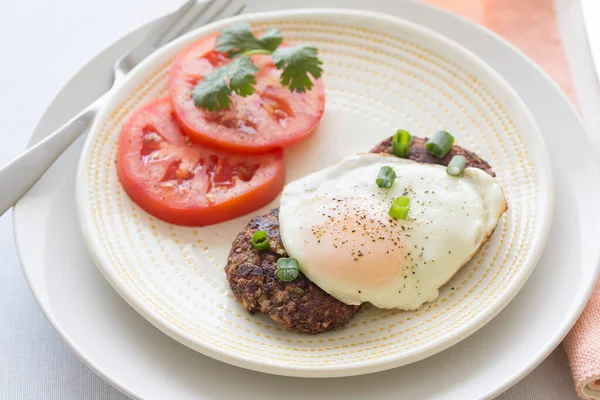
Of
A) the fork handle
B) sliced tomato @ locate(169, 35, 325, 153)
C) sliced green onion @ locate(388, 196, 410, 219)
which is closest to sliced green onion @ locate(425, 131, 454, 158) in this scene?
sliced green onion @ locate(388, 196, 410, 219)

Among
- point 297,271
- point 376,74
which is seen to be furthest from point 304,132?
point 297,271

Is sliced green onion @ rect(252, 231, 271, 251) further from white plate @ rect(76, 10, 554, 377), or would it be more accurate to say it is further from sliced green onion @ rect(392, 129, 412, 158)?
sliced green onion @ rect(392, 129, 412, 158)

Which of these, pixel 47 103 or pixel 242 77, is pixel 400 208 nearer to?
pixel 242 77

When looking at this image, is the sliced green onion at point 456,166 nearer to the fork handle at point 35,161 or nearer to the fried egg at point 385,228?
the fried egg at point 385,228

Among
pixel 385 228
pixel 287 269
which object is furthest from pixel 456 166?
pixel 287 269

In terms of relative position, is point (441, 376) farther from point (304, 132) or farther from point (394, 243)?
point (304, 132)

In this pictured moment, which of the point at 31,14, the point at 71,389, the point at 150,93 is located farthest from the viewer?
the point at 31,14
